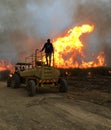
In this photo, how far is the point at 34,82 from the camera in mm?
21797

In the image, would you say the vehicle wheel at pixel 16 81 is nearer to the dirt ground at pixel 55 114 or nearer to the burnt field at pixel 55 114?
the burnt field at pixel 55 114

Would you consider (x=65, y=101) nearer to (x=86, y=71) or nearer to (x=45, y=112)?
(x=45, y=112)

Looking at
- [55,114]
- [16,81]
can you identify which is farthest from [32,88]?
[55,114]

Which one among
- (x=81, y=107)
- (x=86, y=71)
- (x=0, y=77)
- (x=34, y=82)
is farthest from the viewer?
(x=0, y=77)

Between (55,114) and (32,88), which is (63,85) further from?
(55,114)

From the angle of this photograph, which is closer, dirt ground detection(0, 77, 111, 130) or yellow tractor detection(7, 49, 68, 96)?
dirt ground detection(0, 77, 111, 130)

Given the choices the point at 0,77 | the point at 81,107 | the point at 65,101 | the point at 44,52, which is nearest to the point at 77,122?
the point at 81,107

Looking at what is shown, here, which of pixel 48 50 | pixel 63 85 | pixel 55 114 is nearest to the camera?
pixel 55 114

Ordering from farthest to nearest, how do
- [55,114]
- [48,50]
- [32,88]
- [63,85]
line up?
[48,50] → [63,85] → [32,88] → [55,114]

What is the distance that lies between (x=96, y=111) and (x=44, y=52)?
1039 cm

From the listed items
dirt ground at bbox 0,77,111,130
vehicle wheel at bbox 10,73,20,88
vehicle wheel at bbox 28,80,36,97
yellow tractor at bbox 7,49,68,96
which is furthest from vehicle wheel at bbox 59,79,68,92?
vehicle wheel at bbox 10,73,20,88

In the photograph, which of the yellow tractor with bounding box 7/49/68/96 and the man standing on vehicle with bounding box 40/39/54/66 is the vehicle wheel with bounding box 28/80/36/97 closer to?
the yellow tractor with bounding box 7/49/68/96

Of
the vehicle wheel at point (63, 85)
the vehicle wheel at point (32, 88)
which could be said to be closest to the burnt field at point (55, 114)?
the vehicle wheel at point (32, 88)

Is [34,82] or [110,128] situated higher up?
[34,82]
